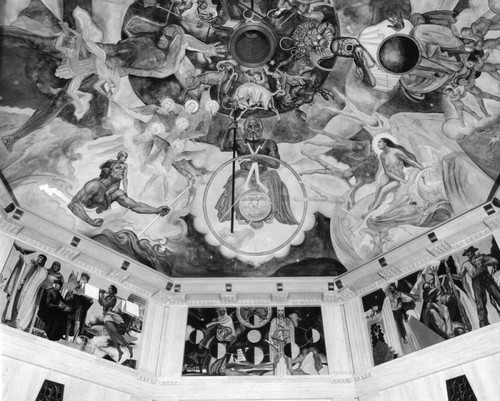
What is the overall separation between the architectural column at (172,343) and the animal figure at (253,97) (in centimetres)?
674

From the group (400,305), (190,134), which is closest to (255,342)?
(400,305)

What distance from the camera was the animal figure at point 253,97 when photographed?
568 inches

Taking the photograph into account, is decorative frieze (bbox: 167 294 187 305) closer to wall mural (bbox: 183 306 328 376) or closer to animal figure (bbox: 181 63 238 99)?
wall mural (bbox: 183 306 328 376)

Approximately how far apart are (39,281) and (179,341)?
4.44 metres

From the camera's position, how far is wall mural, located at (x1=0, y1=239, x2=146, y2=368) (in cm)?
1209

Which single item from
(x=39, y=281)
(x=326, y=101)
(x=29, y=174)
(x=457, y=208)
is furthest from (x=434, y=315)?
(x=29, y=174)

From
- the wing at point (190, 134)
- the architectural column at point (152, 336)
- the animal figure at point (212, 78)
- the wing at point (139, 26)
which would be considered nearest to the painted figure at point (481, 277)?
the animal figure at point (212, 78)

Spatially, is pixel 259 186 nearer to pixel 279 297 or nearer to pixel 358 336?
pixel 279 297

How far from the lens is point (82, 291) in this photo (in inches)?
532

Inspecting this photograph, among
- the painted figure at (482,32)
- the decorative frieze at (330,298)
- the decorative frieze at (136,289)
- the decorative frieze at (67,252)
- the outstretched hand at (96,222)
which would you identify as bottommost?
the decorative frieze at (330,298)

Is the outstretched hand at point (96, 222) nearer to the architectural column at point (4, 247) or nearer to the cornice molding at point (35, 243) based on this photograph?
the cornice molding at point (35, 243)

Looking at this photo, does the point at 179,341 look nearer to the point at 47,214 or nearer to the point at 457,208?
the point at 47,214

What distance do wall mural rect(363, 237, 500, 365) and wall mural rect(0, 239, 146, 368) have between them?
289 inches

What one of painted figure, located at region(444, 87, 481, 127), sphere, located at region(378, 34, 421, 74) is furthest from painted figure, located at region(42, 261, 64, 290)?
painted figure, located at region(444, 87, 481, 127)
